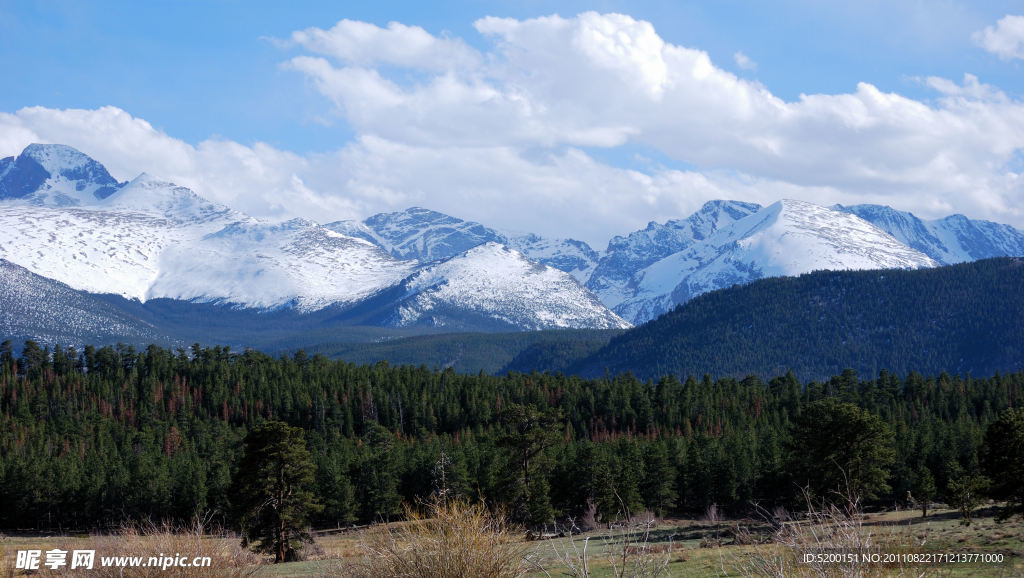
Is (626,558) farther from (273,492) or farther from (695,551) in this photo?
(273,492)

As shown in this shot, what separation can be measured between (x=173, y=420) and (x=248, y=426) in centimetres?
1306

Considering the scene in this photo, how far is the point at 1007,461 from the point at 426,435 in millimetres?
107438

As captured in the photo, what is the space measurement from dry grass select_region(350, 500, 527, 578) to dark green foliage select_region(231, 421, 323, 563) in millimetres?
39858

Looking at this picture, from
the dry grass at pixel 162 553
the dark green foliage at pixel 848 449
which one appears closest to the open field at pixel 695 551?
the dry grass at pixel 162 553

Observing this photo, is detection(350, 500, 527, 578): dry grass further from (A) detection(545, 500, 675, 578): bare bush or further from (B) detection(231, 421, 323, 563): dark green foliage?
(B) detection(231, 421, 323, 563): dark green foliage

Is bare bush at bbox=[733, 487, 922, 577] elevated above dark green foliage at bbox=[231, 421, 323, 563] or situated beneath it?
elevated above

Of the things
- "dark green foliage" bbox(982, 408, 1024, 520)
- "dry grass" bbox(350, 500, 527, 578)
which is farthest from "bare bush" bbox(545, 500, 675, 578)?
"dark green foliage" bbox(982, 408, 1024, 520)

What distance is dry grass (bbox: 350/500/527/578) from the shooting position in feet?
66.4

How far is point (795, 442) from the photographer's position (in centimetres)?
8294

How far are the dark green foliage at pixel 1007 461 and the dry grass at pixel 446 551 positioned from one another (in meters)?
43.0

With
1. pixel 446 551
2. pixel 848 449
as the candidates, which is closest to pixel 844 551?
pixel 446 551

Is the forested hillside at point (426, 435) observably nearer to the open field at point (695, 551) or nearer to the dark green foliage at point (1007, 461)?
the open field at point (695, 551)

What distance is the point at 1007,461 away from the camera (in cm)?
5350

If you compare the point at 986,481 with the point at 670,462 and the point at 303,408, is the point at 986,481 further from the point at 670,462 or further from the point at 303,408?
the point at 303,408
